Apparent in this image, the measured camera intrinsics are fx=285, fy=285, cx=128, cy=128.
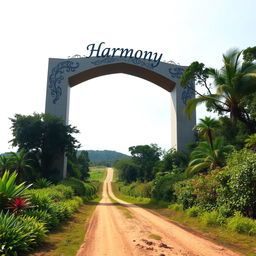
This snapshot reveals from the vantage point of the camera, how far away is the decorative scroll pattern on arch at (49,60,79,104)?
134ft

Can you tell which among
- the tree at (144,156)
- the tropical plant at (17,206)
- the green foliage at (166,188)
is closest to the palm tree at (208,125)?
the green foliage at (166,188)

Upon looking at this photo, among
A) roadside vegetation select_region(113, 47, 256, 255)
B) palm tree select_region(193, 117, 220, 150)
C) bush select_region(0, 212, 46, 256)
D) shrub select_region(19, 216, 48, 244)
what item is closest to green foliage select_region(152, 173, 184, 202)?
roadside vegetation select_region(113, 47, 256, 255)

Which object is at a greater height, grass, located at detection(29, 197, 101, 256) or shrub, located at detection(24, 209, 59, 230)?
shrub, located at detection(24, 209, 59, 230)

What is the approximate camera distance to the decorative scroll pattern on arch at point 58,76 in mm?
40844

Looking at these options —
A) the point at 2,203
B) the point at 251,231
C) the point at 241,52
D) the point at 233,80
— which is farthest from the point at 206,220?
the point at 241,52

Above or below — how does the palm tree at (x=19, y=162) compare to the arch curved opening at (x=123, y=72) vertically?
below

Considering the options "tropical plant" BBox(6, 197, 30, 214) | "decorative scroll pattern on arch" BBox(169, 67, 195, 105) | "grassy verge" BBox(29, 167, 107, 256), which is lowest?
"grassy verge" BBox(29, 167, 107, 256)

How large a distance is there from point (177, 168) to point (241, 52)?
18217 mm

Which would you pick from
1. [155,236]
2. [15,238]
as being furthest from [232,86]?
[15,238]

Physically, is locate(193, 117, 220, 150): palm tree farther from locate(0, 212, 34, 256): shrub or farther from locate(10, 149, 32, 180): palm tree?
locate(0, 212, 34, 256): shrub

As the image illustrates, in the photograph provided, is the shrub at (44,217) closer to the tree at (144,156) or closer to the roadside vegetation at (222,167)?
the roadside vegetation at (222,167)

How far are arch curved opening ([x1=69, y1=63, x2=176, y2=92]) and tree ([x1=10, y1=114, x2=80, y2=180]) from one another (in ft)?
31.5

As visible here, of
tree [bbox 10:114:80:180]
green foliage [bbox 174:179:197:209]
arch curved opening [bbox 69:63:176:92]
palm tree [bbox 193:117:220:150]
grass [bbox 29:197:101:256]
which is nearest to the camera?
grass [bbox 29:197:101:256]

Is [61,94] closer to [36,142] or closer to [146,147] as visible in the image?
[36,142]
